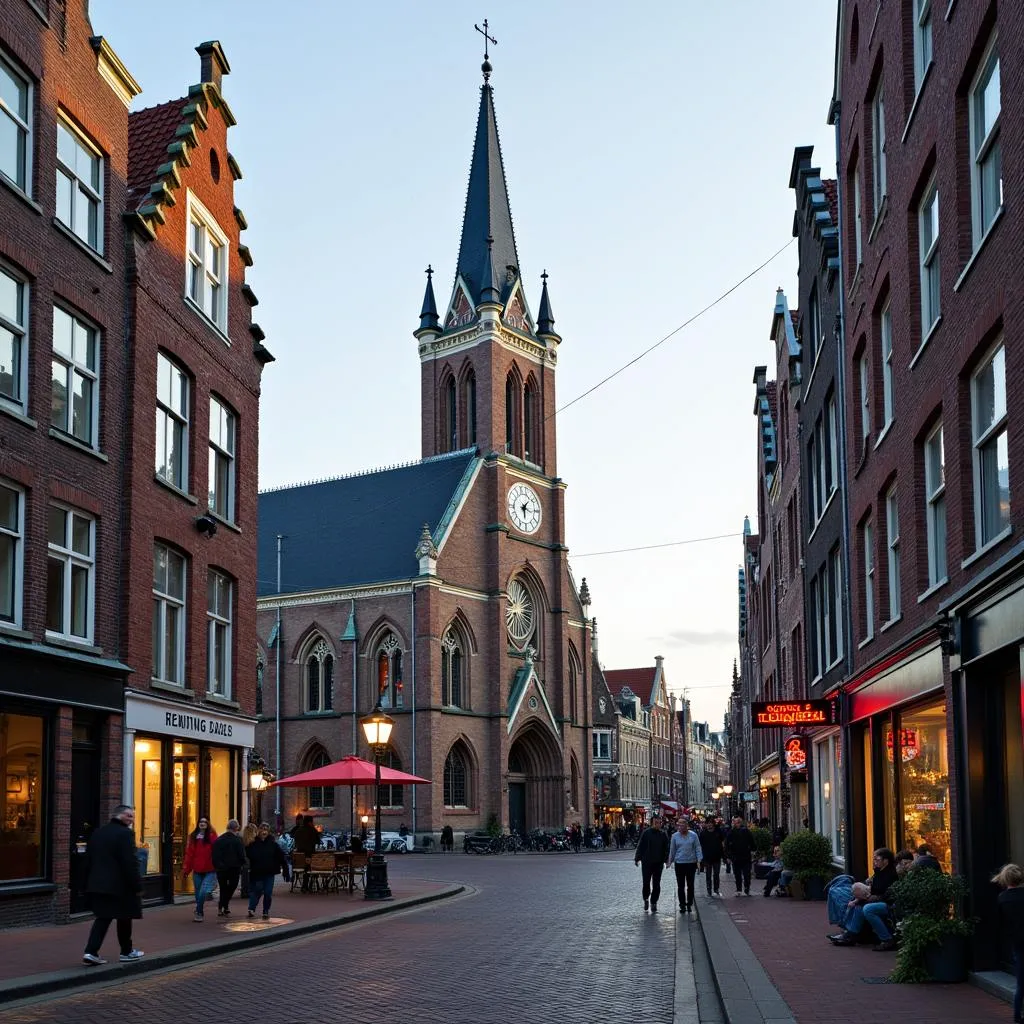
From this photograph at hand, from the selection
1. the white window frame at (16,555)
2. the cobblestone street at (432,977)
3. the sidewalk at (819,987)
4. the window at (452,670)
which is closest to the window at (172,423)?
the white window frame at (16,555)

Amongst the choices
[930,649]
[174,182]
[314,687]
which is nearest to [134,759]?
[174,182]

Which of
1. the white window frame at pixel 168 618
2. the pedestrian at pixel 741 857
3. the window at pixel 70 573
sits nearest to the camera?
the window at pixel 70 573

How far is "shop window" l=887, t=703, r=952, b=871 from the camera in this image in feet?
52.6

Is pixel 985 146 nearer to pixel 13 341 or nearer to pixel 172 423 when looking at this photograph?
pixel 13 341

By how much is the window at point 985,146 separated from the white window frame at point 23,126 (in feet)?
40.6

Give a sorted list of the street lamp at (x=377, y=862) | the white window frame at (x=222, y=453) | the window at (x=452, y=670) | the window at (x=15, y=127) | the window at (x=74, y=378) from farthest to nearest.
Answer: the window at (x=452, y=670)
the white window frame at (x=222, y=453)
the street lamp at (x=377, y=862)
the window at (x=74, y=378)
the window at (x=15, y=127)

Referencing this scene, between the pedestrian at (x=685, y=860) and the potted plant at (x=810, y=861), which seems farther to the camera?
the potted plant at (x=810, y=861)

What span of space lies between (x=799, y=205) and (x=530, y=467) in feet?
133

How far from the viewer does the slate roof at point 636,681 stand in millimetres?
116375

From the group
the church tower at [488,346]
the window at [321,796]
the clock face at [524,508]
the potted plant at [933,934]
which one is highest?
the church tower at [488,346]

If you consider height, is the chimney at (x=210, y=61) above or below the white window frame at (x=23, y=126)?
above

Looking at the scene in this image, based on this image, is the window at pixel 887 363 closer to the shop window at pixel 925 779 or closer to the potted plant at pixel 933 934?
the shop window at pixel 925 779

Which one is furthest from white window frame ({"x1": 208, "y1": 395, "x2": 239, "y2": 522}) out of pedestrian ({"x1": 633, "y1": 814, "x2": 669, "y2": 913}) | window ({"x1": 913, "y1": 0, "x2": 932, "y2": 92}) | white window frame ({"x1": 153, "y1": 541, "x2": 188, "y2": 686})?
window ({"x1": 913, "y1": 0, "x2": 932, "y2": 92})

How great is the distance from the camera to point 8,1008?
11.8m
